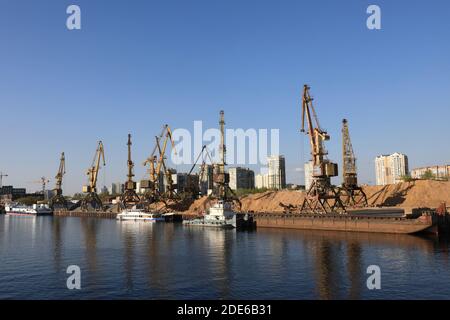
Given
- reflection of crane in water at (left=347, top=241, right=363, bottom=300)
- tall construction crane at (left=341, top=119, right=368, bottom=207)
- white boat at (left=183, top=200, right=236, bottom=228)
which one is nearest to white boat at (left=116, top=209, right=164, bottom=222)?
white boat at (left=183, top=200, right=236, bottom=228)

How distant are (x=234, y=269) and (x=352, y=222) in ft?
179

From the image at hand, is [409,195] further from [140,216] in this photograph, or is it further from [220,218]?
[140,216]

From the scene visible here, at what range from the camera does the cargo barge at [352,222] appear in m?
83.4

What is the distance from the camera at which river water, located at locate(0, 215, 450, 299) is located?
39.6 meters

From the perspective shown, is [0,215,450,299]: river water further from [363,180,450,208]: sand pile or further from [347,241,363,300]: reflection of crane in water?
[363,180,450,208]: sand pile

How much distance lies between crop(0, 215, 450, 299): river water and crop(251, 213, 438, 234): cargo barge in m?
5.23

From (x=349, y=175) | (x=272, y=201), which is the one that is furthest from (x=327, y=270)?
(x=272, y=201)

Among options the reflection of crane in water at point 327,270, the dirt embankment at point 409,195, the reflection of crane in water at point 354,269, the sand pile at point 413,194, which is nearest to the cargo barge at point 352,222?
the dirt embankment at point 409,195

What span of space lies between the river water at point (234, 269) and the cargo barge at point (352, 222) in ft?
17.2
